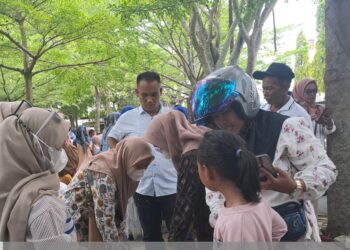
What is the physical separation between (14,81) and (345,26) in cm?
1446

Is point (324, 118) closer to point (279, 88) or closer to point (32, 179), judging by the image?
point (279, 88)

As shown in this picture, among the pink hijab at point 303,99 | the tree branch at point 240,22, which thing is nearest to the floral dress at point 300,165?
the pink hijab at point 303,99

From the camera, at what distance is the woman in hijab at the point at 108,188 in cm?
222

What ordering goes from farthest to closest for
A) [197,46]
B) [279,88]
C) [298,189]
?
[197,46] < [279,88] < [298,189]

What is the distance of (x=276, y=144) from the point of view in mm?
1608

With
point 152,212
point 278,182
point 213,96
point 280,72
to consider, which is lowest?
point 152,212

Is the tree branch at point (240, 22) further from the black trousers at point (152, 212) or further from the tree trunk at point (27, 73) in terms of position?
the tree trunk at point (27, 73)

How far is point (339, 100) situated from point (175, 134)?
2618mm

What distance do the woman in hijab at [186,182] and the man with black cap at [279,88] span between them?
1.68 metres

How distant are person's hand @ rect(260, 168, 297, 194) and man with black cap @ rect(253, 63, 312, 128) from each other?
1964 millimetres

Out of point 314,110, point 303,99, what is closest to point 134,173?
point 314,110

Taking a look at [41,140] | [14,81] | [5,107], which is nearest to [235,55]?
[5,107]

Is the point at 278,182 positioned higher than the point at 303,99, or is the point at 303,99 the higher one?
the point at 303,99

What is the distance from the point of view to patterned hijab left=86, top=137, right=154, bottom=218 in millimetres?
2266
